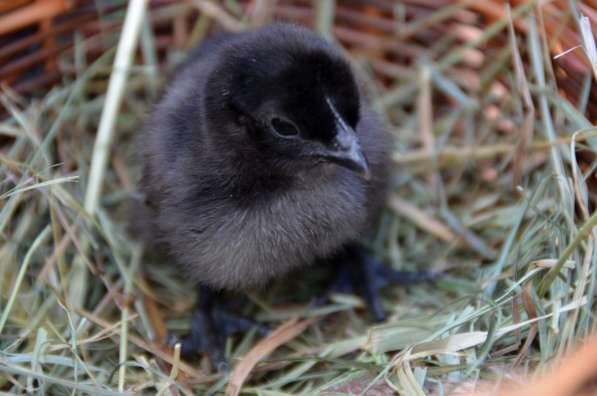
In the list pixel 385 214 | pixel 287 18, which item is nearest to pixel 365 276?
→ pixel 385 214

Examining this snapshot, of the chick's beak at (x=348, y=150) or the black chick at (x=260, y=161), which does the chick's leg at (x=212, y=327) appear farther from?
the chick's beak at (x=348, y=150)

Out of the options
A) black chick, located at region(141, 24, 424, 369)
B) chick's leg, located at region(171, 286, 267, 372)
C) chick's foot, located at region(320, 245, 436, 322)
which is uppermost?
black chick, located at region(141, 24, 424, 369)

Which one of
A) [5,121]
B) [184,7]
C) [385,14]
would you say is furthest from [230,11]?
[5,121]

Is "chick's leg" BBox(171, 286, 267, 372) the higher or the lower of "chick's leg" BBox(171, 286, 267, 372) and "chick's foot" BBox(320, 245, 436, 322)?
the lower

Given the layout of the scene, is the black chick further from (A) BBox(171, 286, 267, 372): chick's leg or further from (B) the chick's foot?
(B) the chick's foot

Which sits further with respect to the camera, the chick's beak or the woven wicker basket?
the woven wicker basket

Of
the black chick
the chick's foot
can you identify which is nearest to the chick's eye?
the black chick

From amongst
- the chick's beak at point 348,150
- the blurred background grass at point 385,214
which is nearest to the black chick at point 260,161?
the chick's beak at point 348,150

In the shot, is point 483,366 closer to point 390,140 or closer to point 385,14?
point 390,140
